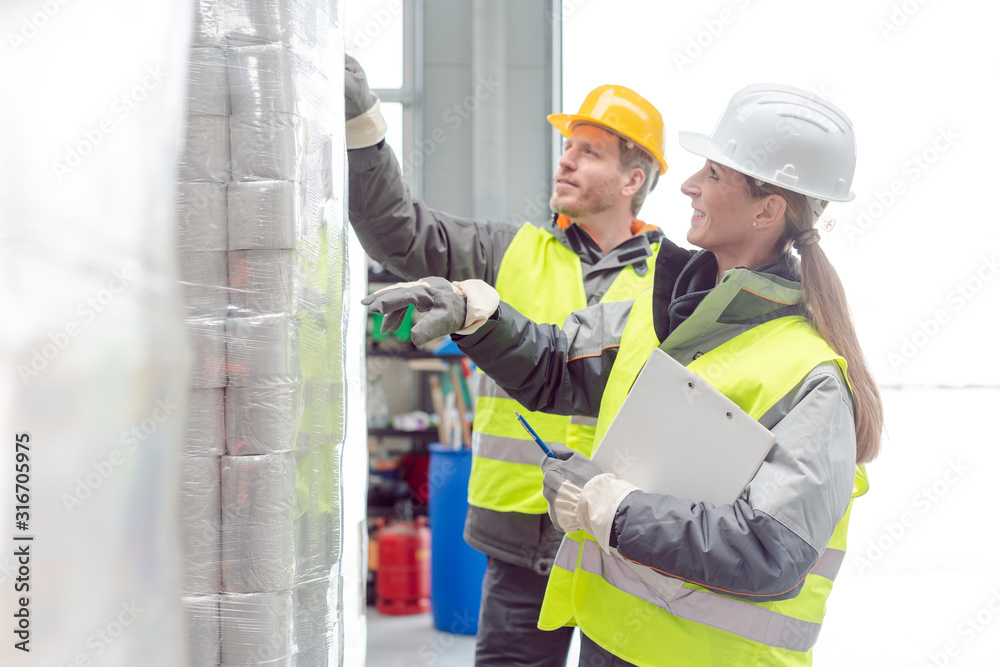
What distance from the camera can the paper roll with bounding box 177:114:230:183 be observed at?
1.11m

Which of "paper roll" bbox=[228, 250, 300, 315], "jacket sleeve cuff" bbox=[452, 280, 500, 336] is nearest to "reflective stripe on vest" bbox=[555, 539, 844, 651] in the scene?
"jacket sleeve cuff" bbox=[452, 280, 500, 336]

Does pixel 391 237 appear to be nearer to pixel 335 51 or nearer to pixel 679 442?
pixel 335 51

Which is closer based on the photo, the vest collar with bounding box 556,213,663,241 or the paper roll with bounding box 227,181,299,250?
the paper roll with bounding box 227,181,299,250

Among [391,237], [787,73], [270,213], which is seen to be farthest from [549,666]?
[787,73]

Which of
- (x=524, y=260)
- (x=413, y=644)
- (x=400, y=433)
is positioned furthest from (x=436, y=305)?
(x=400, y=433)

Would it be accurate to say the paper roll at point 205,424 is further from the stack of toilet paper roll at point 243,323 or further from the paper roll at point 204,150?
the paper roll at point 204,150

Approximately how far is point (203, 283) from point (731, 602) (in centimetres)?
97

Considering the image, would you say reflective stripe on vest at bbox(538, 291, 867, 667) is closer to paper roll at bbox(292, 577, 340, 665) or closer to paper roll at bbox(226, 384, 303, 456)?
paper roll at bbox(292, 577, 340, 665)
